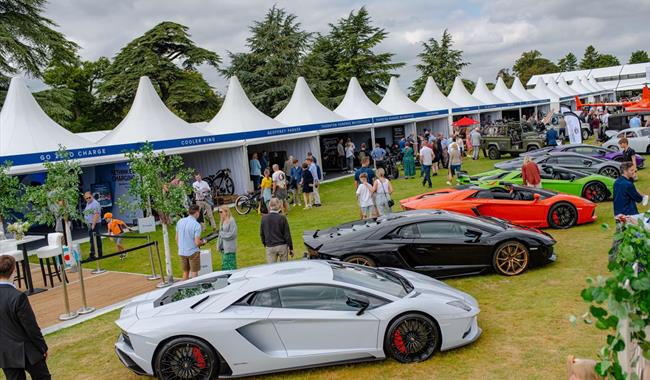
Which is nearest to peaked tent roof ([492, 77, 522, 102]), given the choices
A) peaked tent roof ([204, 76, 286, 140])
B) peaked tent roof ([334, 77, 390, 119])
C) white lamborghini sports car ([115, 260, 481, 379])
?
peaked tent roof ([334, 77, 390, 119])

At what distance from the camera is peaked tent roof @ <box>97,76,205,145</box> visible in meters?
19.0

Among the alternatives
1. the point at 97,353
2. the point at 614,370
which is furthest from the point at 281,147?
the point at 614,370

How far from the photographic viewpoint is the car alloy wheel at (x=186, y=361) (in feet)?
19.8

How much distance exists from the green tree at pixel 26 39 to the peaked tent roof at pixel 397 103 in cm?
1956

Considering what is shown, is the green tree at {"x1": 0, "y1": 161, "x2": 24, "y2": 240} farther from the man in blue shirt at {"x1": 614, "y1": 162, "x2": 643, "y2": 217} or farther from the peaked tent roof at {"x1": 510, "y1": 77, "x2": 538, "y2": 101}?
the peaked tent roof at {"x1": 510, "y1": 77, "x2": 538, "y2": 101}

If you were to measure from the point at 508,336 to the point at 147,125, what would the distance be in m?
16.1

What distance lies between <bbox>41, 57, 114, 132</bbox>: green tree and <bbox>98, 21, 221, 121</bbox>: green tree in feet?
6.63

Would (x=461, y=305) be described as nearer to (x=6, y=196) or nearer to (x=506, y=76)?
(x=6, y=196)

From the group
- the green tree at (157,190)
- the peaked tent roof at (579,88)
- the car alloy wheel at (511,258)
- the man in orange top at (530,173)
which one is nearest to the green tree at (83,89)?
the green tree at (157,190)

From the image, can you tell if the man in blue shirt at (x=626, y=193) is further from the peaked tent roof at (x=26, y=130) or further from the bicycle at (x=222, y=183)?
the bicycle at (x=222, y=183)

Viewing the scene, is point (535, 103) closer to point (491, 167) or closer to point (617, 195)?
point (491, 167)

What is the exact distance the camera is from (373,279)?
6.86m

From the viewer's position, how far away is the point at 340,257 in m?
9.25

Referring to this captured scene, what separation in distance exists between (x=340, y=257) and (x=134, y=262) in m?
6.84
